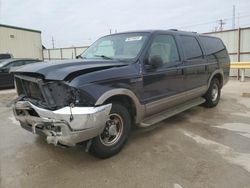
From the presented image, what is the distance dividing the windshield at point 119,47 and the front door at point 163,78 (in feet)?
0.79

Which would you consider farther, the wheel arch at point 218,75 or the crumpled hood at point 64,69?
the wheel arch at point 218,75

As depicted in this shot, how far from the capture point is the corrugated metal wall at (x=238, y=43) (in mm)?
12336

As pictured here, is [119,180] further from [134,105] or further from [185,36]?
[185,36]

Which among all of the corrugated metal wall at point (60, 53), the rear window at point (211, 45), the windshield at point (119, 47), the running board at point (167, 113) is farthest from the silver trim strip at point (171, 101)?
the corrugated metal wall at point (60, 53)

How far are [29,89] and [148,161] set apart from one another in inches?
83.0

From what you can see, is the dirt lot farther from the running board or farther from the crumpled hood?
the crumpled hood

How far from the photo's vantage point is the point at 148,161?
3.47 m

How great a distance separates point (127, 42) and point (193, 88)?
198 centimetres

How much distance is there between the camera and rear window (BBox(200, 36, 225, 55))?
20.0 ft

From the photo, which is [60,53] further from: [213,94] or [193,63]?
[193,63]

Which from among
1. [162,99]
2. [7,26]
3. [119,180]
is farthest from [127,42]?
[7,26]

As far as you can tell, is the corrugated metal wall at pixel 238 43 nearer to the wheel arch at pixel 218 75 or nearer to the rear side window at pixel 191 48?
the wheel arch at pixel 218 75

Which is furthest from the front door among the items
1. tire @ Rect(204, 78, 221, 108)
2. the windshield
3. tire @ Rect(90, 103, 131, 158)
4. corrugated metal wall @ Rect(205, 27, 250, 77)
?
corrugated metal wall @ Rect(205, 27, 250, 77)

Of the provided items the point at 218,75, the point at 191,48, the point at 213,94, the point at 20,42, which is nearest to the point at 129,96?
the point at 191,48
